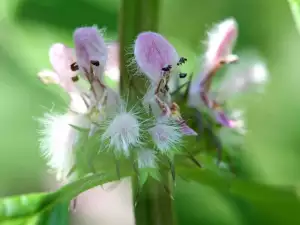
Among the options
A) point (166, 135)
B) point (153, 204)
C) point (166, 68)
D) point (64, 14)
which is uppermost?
point (64, 14)

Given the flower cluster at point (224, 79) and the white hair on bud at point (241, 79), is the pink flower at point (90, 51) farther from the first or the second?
the white hair on bud at point (241, 79)

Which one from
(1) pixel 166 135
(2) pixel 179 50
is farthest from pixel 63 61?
(2) pixel 179 50

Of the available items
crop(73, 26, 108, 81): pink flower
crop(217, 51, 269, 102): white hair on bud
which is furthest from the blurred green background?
crop(73, 26, 108, 81): pink flower

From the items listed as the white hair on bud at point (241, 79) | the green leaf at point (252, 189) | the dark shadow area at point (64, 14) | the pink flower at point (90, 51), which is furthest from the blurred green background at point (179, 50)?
the pink flower at point (90, 51)

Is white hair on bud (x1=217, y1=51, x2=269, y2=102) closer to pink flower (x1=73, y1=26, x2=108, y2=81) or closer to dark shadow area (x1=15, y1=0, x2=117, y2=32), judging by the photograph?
pink flower (x1=73, y1=26, x2=108, y2=81)

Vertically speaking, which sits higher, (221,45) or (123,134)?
(221,45)

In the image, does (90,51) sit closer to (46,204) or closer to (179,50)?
(46,204)
